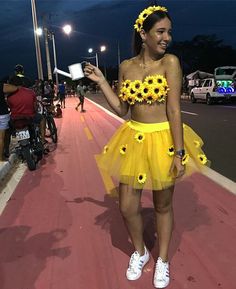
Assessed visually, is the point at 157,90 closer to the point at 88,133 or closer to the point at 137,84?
the point at 137,84

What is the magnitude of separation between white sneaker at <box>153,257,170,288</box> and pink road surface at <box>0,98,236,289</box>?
7 cm

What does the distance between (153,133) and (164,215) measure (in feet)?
2.40

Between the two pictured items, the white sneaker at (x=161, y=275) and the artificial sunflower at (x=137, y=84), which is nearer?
the artificial sunflower at (x=137, y=84)

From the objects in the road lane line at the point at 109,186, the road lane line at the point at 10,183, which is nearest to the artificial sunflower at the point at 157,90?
the road lane line at the point at 109,186

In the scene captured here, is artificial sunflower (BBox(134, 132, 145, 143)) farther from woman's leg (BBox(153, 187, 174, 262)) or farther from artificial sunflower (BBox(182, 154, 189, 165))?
woman's leg (BBox(153, 187, 174, 262))

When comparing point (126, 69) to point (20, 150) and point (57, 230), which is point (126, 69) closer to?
point (57, 230)

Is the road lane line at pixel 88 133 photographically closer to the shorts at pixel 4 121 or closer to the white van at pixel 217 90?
the shorts at pixel 4 121

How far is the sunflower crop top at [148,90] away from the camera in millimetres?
3393

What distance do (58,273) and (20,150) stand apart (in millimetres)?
5147

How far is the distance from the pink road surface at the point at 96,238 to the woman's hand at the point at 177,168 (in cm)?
96

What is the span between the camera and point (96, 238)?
15.6 feet

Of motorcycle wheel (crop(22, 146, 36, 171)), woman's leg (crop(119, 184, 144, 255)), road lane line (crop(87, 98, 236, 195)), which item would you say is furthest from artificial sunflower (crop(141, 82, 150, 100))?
motorcycle wheel (crop(22, 146, 36, 171))

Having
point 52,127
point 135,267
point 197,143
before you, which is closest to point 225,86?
point 52,127

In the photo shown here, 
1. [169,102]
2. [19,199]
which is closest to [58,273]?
[169,102]
